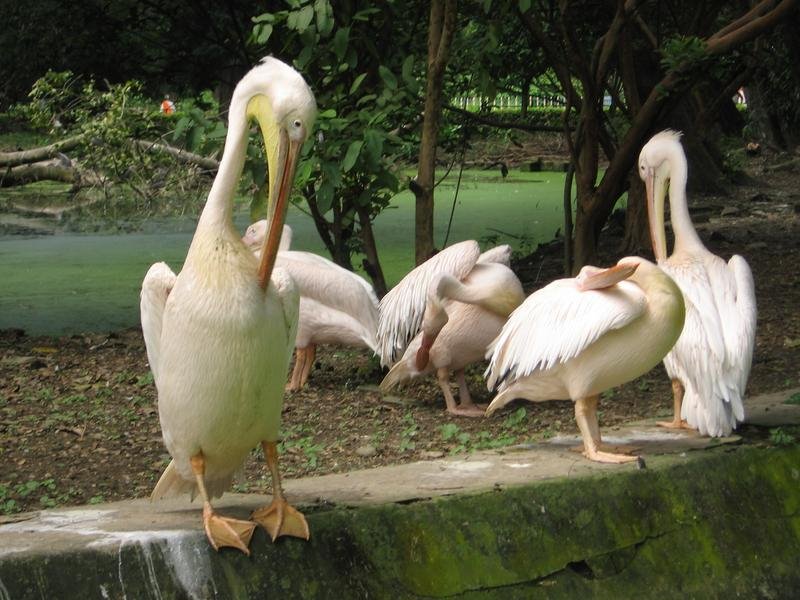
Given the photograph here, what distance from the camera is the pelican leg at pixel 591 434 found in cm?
424

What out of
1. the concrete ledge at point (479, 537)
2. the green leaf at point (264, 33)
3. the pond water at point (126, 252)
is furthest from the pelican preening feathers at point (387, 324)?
the pond water at point (126, 252)

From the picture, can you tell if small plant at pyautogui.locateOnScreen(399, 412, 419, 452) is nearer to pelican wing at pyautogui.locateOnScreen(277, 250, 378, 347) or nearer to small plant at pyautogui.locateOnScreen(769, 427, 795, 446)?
pelican wing at pyautogui.locateOnScreen(277, 250, 378, 347)

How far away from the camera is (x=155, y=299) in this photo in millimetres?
3482

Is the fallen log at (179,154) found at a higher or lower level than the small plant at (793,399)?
higher

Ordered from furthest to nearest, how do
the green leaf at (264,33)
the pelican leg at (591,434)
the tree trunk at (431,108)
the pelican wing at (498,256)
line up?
1. the tree trunk at (431,108)
2. the pelican wing at (498,256)
3. the green leaf at (264,33)
4. the pelican leg at (591,434)

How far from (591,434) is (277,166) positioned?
175cm

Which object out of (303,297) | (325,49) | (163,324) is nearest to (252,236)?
(303,297)

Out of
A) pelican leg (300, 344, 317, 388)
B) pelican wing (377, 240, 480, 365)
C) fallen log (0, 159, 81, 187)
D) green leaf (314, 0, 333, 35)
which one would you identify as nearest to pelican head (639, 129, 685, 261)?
pelican wing (377, 240, 480, 365)

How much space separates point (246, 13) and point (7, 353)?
125 inches

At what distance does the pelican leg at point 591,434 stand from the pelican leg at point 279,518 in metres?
1.28

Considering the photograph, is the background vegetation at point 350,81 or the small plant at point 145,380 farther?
the small plant at point 145,380

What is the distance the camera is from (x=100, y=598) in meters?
3.19

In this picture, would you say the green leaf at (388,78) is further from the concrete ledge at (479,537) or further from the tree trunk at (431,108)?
the concrete ledge at (479,537)

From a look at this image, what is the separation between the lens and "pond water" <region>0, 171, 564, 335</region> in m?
8.87
